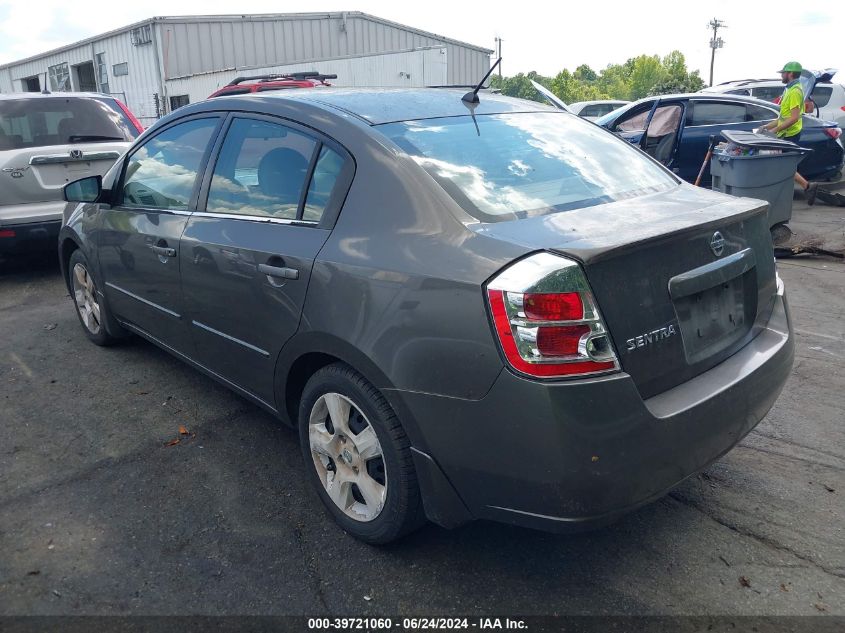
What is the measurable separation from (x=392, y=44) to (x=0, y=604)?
2874cm

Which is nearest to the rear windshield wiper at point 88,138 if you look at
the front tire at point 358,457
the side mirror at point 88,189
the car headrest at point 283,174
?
the side mirror at point 88,189

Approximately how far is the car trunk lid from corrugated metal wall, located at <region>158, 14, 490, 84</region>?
873 inches

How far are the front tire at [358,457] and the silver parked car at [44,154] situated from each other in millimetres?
4962

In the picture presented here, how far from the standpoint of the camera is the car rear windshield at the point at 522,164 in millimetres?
2592

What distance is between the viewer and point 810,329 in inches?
198

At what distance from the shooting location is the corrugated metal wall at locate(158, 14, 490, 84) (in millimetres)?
22266

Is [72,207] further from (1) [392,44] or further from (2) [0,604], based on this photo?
(1) [392,44]

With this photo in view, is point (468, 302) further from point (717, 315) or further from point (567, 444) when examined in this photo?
point (717, 315)

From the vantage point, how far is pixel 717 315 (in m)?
2.55

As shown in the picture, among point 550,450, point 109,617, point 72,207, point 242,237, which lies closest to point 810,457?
point 550,450

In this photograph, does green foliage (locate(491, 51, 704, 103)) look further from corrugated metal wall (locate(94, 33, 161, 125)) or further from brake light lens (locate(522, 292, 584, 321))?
brake light lens (locate(522, 292, 584, 321))

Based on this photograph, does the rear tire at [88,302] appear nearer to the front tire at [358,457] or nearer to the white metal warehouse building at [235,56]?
the front tire at [358,457]

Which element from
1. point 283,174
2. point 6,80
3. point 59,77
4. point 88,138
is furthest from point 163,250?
point 6,80

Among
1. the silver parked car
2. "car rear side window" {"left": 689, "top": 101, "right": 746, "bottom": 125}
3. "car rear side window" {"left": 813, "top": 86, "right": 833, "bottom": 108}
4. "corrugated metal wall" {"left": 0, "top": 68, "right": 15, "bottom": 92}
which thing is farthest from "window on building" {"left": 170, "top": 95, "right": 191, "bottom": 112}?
"corrugated metal wall" {"left": 0, "top": 68, "right": 15, "bottom": 92}
